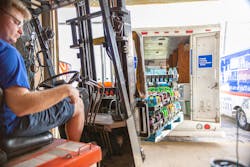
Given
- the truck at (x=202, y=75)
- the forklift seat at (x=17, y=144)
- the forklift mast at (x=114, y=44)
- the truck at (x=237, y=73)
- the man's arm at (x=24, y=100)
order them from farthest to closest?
the truck at (x=237, y=73), the truck at (x=202, y=75), the forklift mast at (x=114, y=44), the forklift seat at (x=17, y=144), the man's arm at (x=24, y=100)

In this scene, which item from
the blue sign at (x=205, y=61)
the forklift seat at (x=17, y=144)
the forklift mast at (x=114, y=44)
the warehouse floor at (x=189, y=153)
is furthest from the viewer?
the blue sign at (x=205, y=61)

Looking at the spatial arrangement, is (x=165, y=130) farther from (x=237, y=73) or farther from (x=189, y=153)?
(x=237, y=73)

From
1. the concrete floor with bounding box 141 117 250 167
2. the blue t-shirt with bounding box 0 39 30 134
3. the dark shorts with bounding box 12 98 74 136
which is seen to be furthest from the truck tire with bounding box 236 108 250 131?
the blue t-shirt with bounding box 0 39 30 134

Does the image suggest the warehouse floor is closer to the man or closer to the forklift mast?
the forklift mast

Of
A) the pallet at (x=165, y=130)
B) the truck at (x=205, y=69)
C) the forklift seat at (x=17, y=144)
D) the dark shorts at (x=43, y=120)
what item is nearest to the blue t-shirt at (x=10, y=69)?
the forklift seat at (x=17, y=144)

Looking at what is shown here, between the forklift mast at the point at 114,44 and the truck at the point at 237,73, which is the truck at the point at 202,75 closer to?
the truck at the point at 237,73

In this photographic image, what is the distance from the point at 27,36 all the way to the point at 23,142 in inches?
87.3

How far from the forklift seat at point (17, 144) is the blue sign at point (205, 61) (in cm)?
479

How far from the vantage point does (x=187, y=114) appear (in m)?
6.53

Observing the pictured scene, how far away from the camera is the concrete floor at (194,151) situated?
4.12 metres

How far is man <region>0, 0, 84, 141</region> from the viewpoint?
3.92 ft

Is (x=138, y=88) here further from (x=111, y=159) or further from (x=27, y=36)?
(x=27, y=36)

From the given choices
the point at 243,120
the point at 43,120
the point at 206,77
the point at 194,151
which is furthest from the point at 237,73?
the point at 43,120

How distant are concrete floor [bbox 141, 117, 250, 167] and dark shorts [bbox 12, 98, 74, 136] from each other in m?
2.80
